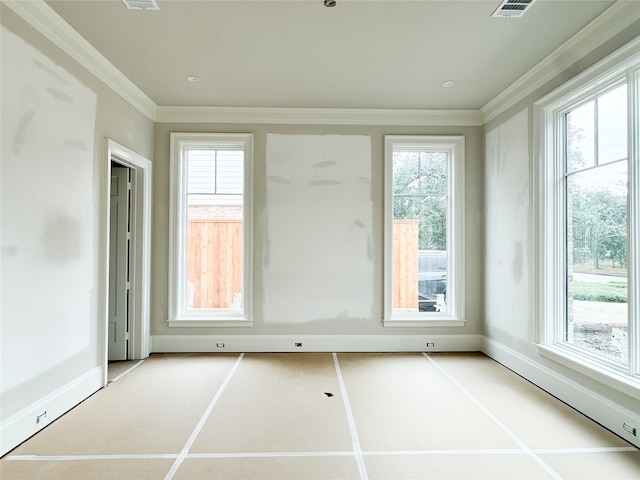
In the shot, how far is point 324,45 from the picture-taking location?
3150 mm

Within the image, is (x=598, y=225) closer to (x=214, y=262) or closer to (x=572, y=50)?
(x=572, y=50)

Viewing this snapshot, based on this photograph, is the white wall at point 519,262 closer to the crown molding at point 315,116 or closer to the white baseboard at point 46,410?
the crown molding at point 315,116

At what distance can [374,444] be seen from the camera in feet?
8.25

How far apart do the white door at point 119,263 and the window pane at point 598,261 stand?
182 inches

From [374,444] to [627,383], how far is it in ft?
5.81

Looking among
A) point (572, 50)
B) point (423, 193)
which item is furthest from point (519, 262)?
point (572, 50)

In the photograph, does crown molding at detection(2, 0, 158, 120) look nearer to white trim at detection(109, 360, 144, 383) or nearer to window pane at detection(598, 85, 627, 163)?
white trim at detection(109, 360, 144, 383)

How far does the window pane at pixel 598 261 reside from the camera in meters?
2.75

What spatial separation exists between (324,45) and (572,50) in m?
2.08

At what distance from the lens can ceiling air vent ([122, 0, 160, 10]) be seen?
2594 millimetres

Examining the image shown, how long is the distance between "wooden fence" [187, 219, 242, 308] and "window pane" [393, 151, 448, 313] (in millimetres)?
2066

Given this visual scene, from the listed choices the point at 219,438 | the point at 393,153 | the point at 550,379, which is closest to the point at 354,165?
the point at 393,153

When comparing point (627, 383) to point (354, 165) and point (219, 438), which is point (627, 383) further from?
point (354, 165)

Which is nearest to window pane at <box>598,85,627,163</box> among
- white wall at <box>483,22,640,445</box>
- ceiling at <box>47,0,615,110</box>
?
white wall at <box>483,22,640,445</box>
